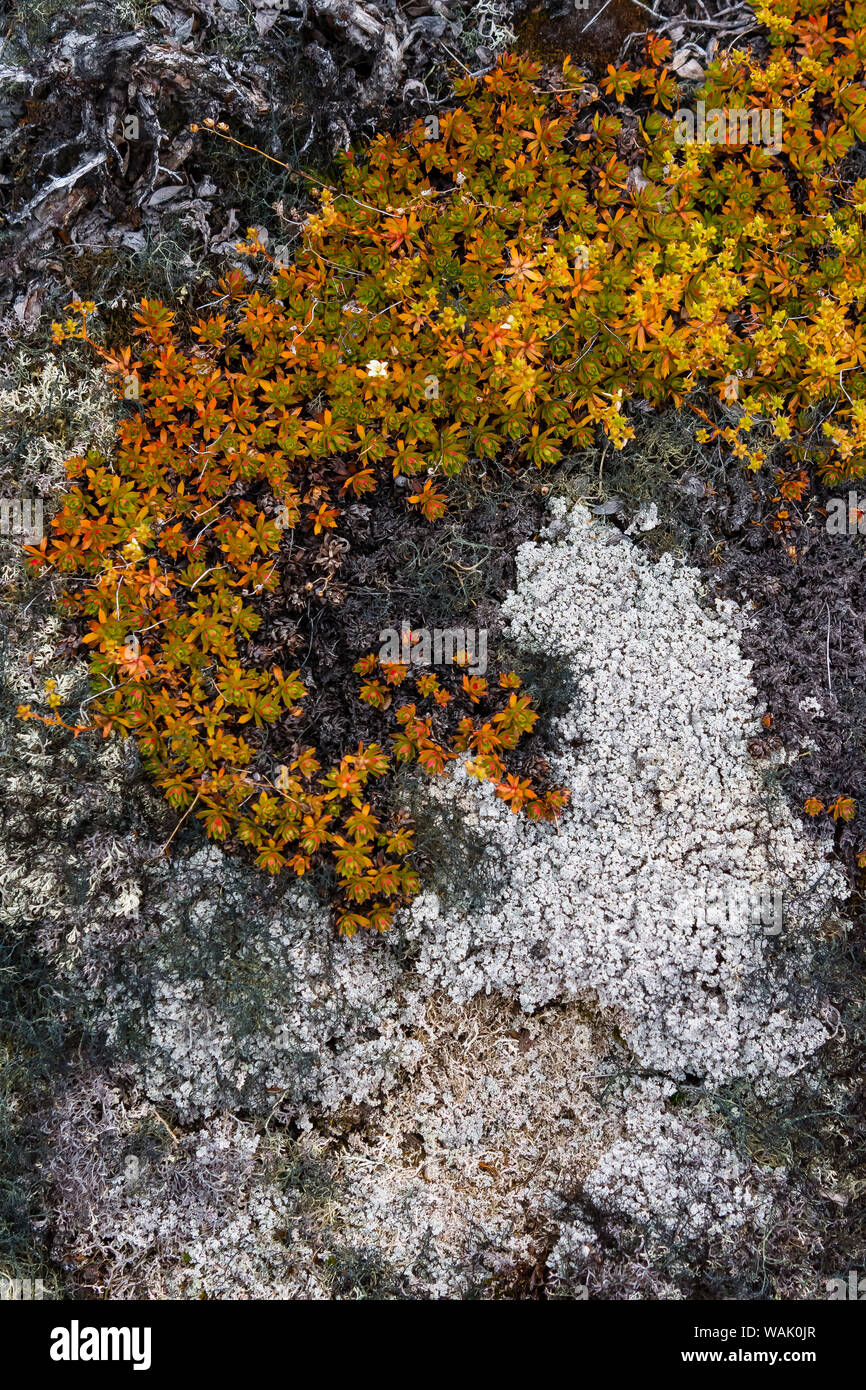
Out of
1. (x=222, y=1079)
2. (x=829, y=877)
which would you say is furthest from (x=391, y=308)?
(x=222, y=1079)

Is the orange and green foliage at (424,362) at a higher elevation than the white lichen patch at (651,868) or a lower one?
higher

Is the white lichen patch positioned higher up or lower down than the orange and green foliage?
lower down

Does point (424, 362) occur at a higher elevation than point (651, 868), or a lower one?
higher

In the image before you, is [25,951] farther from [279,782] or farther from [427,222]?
[427,222]
